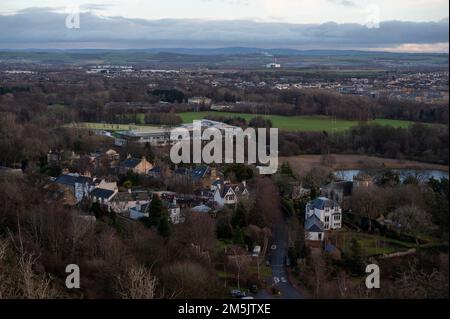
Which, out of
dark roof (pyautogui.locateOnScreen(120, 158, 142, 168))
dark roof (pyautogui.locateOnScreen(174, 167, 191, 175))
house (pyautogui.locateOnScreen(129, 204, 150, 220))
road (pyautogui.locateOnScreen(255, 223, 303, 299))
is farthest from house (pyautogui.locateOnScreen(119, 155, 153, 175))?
road (pyautogui.locateOnScreen(255, 223, 303, 299))

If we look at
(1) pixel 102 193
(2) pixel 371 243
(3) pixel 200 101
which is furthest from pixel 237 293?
(3) pixel 200 101

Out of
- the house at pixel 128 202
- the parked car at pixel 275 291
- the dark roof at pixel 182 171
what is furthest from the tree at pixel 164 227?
the dark roof at pixel 182 171

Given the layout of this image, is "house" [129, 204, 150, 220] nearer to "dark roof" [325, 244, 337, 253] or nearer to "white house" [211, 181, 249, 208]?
"white house" [211, 181, 249, 208]

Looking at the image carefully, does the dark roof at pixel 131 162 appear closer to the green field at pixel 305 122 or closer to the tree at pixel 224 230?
the tree at pixel 224 230

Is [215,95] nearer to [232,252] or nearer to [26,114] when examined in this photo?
[26,114]

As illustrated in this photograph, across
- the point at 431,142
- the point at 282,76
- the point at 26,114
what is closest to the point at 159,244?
the point at 431,142

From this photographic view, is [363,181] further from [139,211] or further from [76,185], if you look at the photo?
[76,185]
